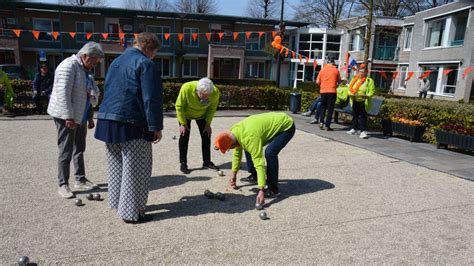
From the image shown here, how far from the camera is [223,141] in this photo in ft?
13.3

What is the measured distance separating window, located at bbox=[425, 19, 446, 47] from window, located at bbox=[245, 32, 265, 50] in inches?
607

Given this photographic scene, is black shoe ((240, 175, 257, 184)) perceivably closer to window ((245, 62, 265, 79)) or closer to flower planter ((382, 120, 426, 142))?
flower planter ((382, 120, 426, 142))

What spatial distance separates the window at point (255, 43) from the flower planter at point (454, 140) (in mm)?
28436

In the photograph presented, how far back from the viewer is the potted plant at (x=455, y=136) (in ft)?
24.6

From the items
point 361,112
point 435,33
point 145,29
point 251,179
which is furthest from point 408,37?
point 251,179

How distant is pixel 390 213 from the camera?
14.2 feet

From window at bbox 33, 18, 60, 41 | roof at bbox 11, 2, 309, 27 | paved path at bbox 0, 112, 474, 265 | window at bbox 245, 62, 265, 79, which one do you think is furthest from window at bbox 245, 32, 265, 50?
paved path at bbox 0, 112, 474, 265

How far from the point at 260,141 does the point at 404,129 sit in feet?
21.2

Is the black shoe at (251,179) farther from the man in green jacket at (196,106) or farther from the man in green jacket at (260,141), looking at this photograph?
the man in green jacket at (196,106)

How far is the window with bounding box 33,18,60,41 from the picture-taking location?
29.7 metres

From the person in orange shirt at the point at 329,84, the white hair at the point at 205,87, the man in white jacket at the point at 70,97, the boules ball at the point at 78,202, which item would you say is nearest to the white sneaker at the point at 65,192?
the man in white jacket at the point at 70,97

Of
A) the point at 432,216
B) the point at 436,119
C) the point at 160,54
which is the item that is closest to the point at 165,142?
the point at 432,216

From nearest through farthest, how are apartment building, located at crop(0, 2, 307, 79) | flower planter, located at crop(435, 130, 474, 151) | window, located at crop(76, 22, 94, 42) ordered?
flower planter, located at crop(435, 130, 474, 151)
apartment building, located at crop(0, 2, 307, 79)
window, located at crop(76, 22, 94, 42)

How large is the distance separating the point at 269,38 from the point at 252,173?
3246 centimetres
